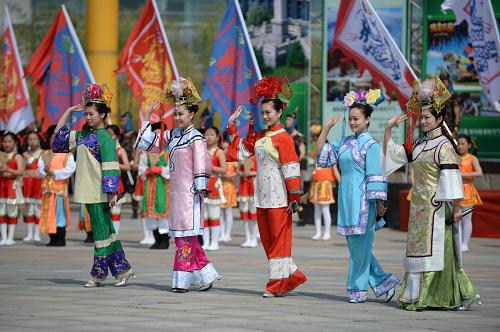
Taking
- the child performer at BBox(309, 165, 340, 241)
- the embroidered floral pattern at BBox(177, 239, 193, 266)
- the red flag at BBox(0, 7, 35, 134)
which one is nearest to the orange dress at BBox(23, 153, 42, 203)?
the red flag at BBox(0, 7, 35, 134)

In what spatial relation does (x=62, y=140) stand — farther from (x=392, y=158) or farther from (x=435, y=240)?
(x=435, y=240)

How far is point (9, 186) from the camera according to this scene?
18781mm

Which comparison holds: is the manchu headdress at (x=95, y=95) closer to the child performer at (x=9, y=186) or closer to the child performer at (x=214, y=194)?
the child performer at (x=214, y=194)

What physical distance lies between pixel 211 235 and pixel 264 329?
8.15 metres

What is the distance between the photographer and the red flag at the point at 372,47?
18.0 meters

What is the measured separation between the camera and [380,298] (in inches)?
478

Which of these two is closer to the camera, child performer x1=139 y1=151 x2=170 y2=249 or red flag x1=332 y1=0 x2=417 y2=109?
child performer x1=139 y1=151 x2=170 y2=249

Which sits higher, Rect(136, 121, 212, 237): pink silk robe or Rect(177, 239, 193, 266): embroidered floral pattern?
Rect(136, 121, 212, 237): pink silk robe

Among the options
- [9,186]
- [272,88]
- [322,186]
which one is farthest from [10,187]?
[272,88]

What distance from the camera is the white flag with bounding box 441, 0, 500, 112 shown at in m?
18.6

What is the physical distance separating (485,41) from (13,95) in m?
7.90

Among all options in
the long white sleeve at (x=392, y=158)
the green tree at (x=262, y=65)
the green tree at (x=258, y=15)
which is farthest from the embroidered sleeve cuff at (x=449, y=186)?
the green tree at (x=258, y=15)

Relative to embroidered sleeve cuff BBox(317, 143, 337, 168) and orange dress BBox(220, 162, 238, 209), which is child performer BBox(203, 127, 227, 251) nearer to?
orange dress BBox(220, 162, 238, 209)

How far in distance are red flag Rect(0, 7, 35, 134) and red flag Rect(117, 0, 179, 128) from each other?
2.10 metres
